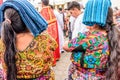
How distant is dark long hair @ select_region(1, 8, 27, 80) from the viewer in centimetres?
208

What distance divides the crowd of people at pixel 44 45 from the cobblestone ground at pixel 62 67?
312 cm

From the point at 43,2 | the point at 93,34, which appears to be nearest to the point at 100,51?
the point at 93,34

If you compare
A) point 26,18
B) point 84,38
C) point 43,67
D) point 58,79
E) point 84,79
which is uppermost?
point 26,18

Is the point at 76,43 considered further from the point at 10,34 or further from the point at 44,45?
the point at 10,34

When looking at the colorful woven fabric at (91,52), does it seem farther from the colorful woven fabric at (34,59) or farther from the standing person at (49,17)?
the standing person at (49,17)

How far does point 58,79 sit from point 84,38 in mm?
3137

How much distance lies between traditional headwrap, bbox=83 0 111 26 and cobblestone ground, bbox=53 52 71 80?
10.7 ft

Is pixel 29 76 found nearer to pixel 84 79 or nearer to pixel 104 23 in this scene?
pixel 84 79

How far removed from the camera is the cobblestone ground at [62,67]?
5.52 meters

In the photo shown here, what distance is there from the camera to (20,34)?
Answer: 2.21m

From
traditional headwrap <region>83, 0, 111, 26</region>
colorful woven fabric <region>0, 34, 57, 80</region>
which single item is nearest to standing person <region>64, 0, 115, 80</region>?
traditional headwrap <region>83, 0, 111, 26</region>


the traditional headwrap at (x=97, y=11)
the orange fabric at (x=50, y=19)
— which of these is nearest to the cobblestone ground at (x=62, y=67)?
the orange fabric at (x=50, y=19)

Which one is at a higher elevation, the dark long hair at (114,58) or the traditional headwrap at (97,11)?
the traditional headwrap at (97,11)

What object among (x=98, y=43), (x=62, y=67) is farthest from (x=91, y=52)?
(x=62, y=67)
